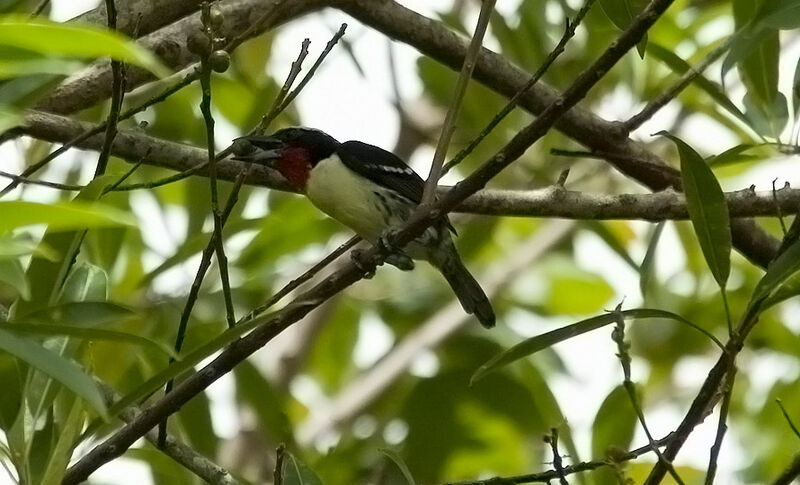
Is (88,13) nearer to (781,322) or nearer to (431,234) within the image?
(431,234)

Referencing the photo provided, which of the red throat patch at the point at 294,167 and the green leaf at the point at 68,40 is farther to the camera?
the red throat patch at the point at 294,167

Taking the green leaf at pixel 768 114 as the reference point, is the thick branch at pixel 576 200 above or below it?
below

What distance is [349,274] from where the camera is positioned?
2.02 m

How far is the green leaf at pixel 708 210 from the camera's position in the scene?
6.30 feet

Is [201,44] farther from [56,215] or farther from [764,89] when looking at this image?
[764,89]

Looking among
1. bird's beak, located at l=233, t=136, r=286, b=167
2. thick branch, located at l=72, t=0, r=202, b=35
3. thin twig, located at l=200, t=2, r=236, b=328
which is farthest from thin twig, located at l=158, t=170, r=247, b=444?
bird's beak, located at l=233, t=136, r=286, b=167

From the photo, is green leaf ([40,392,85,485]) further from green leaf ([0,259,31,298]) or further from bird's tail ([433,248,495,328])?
bird's tail ([433,248,495,328])

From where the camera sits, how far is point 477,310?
357cm

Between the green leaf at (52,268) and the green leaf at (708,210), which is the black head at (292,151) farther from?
the green leaf at (708,210)

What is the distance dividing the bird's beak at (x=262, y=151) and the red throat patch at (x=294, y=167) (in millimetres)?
21

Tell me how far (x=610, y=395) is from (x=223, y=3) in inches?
52.4

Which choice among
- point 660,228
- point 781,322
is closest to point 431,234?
point 660,228

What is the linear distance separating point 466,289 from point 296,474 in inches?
61.8

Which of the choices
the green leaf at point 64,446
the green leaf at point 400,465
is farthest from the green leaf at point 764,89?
the green leaf at point 64,446
